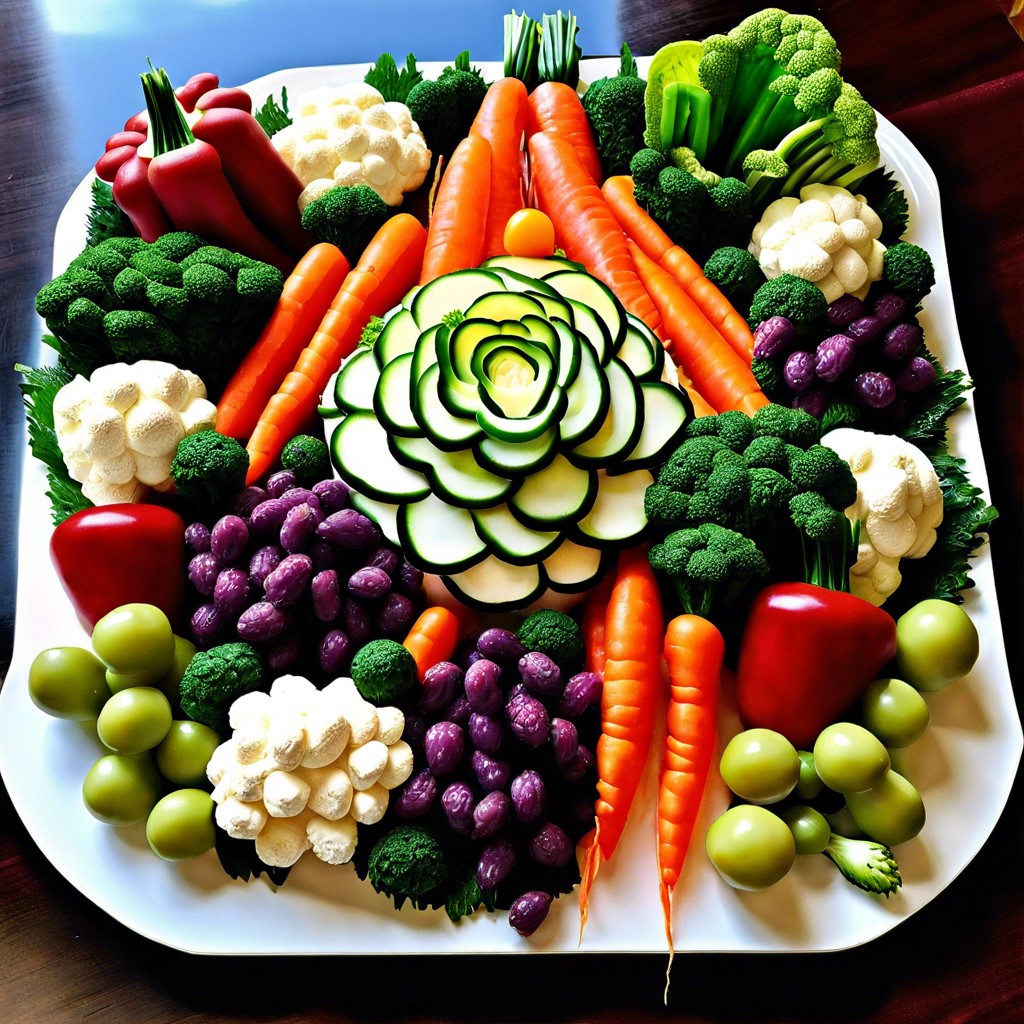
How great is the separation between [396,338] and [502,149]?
88 centimetres

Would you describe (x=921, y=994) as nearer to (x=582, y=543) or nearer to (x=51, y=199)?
(x=582, y=543)

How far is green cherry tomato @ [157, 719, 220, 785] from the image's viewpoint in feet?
7.13

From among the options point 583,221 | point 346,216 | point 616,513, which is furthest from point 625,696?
point 346,216

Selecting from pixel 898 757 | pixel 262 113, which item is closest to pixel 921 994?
pixel 898 757

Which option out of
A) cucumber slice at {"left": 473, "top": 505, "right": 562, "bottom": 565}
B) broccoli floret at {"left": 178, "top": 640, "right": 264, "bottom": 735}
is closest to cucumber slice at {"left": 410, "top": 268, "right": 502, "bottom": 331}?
cucumber slice at {"left": 473, "top": 505, "right": 562, "bottom": 565}

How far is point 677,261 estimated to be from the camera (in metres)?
2.92

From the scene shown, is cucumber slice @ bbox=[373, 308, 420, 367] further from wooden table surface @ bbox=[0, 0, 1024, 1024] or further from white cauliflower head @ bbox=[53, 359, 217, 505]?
wooden table surface @ bbox=[0, 0, 1024, 1024]

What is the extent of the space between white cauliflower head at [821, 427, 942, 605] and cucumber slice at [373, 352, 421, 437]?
1.04 m

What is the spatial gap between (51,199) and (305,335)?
1.23 m

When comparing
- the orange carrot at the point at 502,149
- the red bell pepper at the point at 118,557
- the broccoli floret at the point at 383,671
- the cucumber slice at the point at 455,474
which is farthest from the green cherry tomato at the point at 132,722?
the orange carrot at the point at 502,149

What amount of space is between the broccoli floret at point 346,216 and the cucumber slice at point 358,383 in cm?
49

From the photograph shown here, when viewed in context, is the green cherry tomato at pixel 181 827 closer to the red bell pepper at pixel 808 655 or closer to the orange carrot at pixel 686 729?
the orange carrot at pixel 686 729

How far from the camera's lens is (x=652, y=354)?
2553mm

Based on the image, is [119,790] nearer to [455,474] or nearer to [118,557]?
[118,557]
